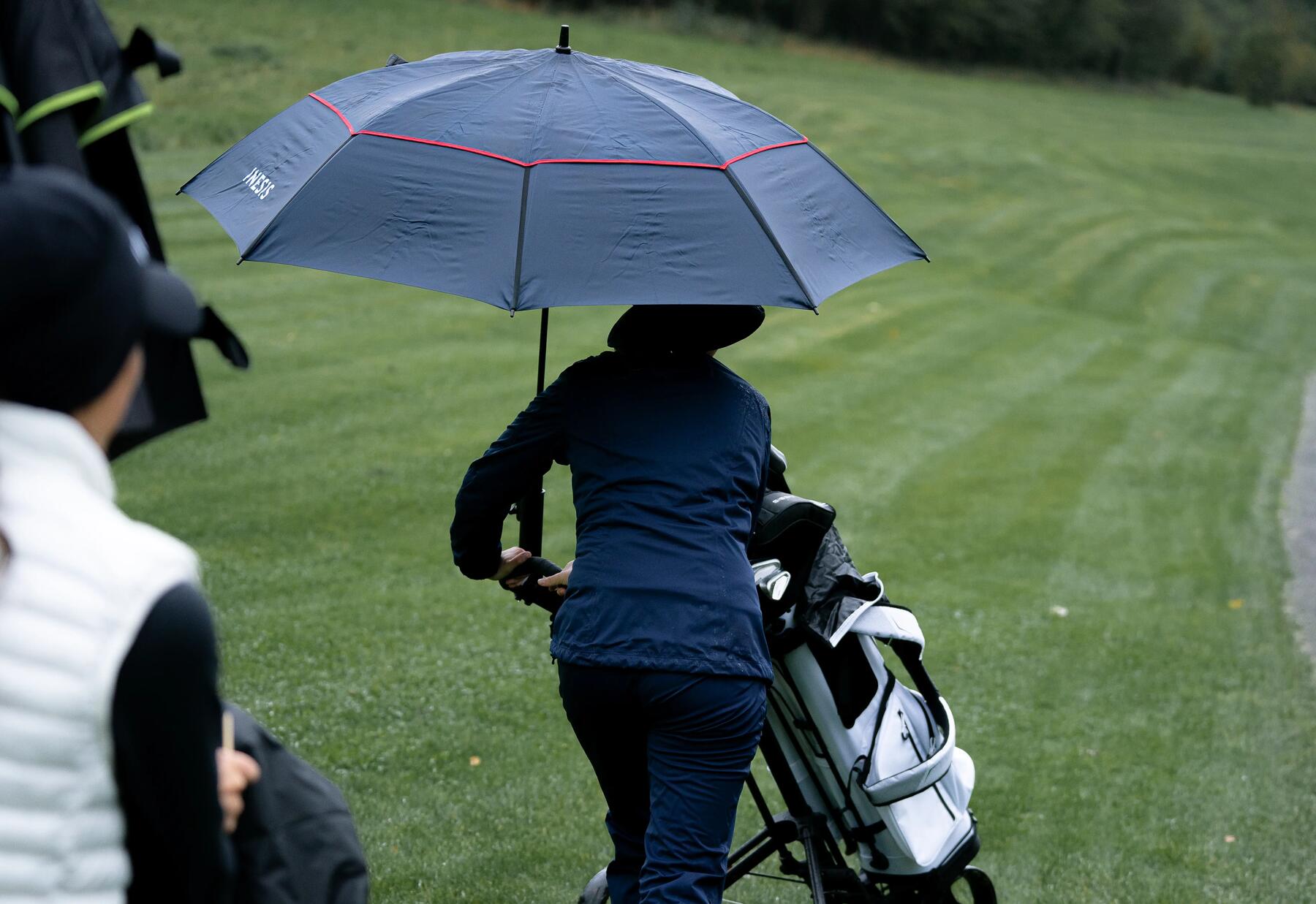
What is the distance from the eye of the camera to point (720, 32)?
162 ft

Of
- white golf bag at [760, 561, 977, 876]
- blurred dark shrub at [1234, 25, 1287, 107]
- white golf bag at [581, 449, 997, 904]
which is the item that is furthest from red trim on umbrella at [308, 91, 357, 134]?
blurred dark shrub at [1234, 25, 1287, 107]

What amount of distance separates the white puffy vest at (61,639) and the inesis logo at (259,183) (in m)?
2.13

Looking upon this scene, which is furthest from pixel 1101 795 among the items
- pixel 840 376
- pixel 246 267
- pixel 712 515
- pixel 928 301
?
pixel 928 301

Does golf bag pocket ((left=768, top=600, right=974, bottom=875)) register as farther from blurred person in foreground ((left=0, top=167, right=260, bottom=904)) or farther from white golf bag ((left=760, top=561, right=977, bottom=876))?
blurred person in foreground ((left=0, top=167, right=260, bottom=904))

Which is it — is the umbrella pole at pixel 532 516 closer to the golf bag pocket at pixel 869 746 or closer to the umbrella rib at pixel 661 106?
the umbrella rib at pixel 661 106

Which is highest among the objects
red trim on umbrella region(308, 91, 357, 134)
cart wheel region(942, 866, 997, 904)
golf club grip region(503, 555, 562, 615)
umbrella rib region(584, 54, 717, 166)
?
umbrella rib region(584, 54, 717, 166)

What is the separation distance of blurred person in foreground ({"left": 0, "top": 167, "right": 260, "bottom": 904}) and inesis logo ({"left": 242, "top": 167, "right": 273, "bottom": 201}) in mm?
2028

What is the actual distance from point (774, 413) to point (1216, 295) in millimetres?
14153

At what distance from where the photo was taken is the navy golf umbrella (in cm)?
332

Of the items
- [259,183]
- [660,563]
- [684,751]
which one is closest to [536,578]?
[660,563]

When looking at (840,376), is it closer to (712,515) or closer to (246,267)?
(246,267)

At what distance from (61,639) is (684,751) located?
178 cm

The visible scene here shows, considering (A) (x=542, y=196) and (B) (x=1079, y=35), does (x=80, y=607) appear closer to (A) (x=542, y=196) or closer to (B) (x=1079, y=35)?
(A) (x=542, y=196)

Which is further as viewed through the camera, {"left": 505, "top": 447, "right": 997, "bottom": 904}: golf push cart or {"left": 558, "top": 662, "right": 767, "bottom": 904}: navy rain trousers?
{"left": 505, "top": 447, "right": 997, "bottom": 904}: golf push cart
